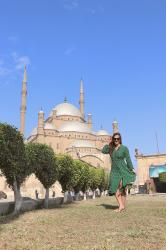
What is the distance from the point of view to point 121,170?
892cm

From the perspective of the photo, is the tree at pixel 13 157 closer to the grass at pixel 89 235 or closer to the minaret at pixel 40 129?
the grass at pixel 89 235

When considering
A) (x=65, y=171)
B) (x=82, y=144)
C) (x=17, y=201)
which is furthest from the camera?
(x=82, y=144)

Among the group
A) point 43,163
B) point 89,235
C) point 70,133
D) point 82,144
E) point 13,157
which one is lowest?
point 89,235

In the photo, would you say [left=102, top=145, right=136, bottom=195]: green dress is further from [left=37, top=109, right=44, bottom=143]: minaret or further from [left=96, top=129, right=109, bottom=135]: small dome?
[left=96, top=129, right=109, bottom=135]: small dome

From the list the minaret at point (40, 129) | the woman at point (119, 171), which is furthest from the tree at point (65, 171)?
the minaret at point (40, 129)

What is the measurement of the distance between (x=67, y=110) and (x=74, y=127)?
8.21 metres

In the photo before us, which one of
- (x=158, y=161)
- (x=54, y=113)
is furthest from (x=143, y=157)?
(x=54, y=113)

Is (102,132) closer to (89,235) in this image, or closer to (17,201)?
(17,201)

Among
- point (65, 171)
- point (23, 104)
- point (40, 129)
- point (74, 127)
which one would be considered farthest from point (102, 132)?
point (65, 171)

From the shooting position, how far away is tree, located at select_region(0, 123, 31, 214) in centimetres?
1095

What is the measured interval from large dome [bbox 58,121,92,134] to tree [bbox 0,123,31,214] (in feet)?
173

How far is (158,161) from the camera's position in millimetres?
48719

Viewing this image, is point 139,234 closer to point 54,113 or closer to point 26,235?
point 26,235

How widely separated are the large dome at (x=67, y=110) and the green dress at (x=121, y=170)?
6260cm
